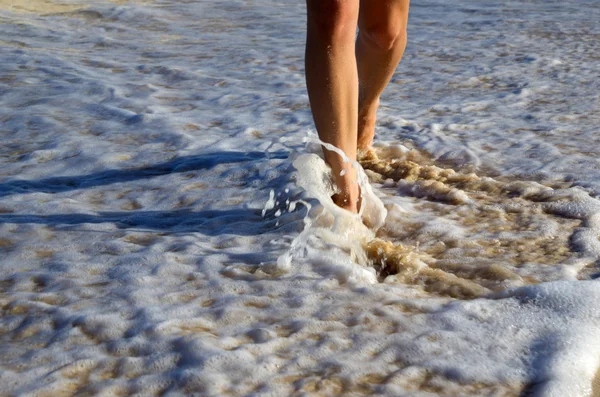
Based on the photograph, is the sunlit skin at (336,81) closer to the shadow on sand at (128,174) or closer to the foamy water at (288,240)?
the foamy water at (288,240)

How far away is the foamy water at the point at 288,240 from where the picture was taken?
5.86 feet

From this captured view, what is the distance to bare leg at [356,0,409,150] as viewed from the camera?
2.87 m

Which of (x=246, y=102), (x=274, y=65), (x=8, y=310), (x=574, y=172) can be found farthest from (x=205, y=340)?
(x=274, y=65)

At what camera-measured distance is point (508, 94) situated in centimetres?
455

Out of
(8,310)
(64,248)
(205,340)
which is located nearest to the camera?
(205,340)

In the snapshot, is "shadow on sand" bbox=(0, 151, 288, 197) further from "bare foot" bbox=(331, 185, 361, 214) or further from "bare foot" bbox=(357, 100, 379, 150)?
"bare foot" bbox=(331, 185, 361, 214)

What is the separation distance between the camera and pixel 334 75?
228cm

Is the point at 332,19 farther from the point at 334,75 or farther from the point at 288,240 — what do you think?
the point at 288,240

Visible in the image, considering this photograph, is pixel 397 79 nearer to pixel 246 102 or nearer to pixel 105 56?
pixel 246 102

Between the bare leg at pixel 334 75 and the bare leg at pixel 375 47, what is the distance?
0.63 meters

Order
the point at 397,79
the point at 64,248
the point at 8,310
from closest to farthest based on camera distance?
1. the point at 8,310
2. the point at 64,248
3. the point at 397,79

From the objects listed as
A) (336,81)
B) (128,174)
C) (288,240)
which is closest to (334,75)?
(336,81)

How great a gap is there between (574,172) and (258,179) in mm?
1274

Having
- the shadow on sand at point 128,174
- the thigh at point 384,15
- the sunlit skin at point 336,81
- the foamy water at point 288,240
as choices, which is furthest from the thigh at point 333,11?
the shadow on sand at point 128,174
